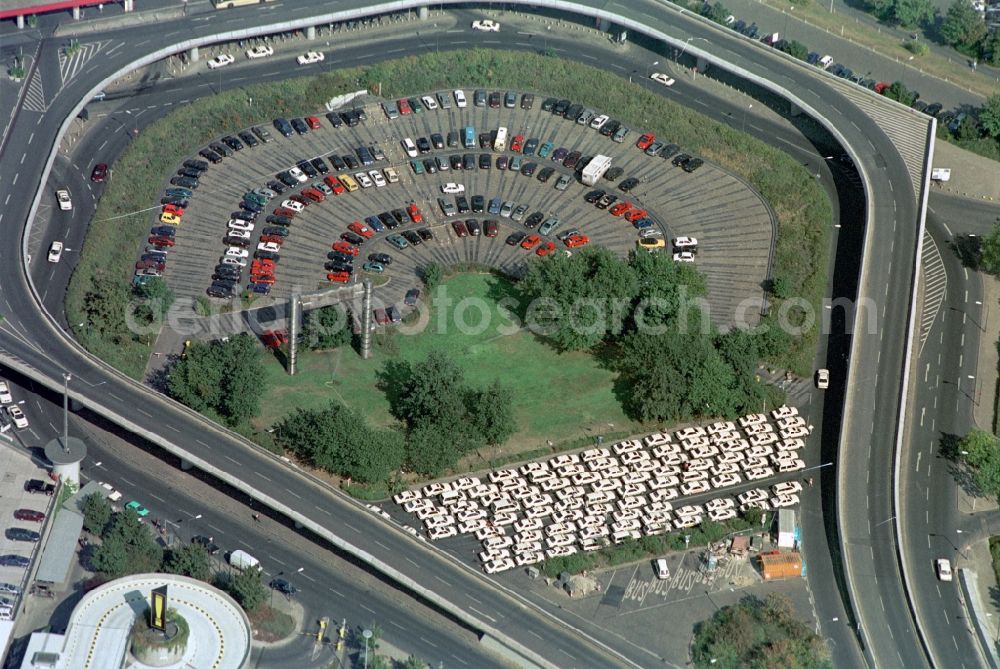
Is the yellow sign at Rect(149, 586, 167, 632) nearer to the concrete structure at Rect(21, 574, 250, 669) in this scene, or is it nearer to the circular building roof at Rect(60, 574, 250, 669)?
the concrete structure at Rect(21, 574, 250, 669)

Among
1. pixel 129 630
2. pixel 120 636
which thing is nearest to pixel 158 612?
pixel 129 630

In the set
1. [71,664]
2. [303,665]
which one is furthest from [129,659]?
[303,665]

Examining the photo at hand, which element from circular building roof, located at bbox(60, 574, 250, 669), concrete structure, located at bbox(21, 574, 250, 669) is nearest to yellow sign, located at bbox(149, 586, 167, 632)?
concrete structure, located at bbox(21, 574, 250, 669)

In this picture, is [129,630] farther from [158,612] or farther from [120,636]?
[158,612]

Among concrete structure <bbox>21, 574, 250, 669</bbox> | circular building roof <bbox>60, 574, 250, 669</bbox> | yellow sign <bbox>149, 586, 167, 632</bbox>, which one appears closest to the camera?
concrete structure <bbox>21, 574, 250, 669</bbox>

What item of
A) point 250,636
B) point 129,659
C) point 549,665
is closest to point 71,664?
point 129,659

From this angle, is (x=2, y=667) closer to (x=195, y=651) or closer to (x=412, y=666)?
(x=195, y=651)
